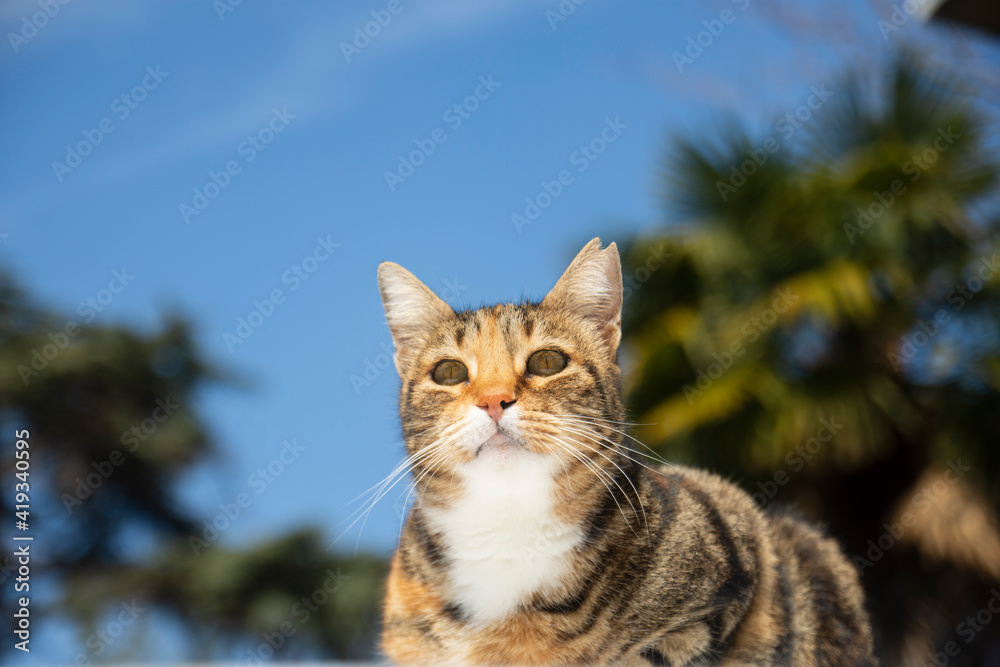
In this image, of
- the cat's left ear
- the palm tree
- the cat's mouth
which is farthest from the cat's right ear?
the palm tree

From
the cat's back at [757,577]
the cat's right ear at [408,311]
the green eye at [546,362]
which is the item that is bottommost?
the cat's back at [757,577]

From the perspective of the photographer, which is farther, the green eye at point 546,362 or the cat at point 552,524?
the green eye at point 546,362

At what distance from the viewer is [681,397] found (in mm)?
5281

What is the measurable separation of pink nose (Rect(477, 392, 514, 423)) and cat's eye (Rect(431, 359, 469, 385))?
0.14m

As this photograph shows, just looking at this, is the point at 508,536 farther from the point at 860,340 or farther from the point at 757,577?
the point at 860,340

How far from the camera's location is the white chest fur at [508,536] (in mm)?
1654

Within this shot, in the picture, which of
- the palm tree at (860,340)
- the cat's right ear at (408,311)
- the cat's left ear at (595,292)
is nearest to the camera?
the cat's left ear at (595,292)

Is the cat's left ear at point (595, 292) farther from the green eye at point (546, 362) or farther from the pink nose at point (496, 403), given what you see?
the pink nose at point (496, 403)

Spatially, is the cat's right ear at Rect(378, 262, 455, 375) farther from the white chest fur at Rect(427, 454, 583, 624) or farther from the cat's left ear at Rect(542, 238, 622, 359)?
the white chest fur at Rect(427, 454, 583, 624)

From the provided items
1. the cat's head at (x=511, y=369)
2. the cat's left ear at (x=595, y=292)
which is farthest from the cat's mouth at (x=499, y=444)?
the cat's left ear at (x=595, y=292)

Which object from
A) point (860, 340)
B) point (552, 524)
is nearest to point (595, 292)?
point (552, 524)

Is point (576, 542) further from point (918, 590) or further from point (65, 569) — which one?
point (65, 569)

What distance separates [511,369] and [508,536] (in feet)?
1.14

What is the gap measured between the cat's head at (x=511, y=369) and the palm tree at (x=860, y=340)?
10.5ft
